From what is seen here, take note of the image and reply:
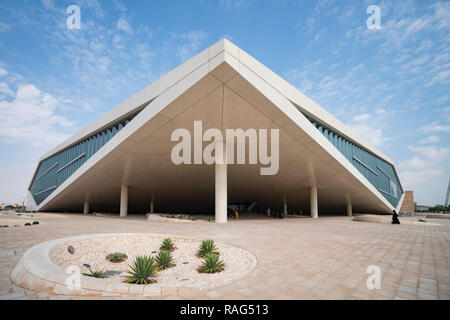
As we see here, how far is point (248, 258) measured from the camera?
617 centimetres

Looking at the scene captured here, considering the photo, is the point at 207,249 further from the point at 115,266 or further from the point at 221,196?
the point at 221,196

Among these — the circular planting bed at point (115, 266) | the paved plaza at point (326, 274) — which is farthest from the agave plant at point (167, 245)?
the paved plaza at point (326, 274)

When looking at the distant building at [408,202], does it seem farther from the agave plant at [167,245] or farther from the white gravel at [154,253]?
the agave plant at [167,245]

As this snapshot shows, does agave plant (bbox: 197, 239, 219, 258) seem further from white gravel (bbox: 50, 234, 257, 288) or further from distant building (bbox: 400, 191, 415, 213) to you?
distant building (bbox: 400, 191, 415, 213)

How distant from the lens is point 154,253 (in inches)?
319

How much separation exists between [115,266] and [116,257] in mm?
374

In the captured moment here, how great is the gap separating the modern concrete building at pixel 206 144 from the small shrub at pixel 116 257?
26.9ft

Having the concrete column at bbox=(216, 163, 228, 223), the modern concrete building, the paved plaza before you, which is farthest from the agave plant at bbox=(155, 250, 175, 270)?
the concrete column at bbox=(216, 163, 228, 223)

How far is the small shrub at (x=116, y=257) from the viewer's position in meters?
7.47

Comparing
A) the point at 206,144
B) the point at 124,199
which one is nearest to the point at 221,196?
the point at 206,144

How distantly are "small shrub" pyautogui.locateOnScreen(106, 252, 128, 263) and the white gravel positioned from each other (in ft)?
0.41

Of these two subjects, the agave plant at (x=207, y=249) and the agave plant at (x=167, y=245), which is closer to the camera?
the agave plant at (x=207, y=249)

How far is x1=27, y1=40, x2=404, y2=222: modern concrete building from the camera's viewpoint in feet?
41.2

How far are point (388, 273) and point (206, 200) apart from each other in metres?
29.1
